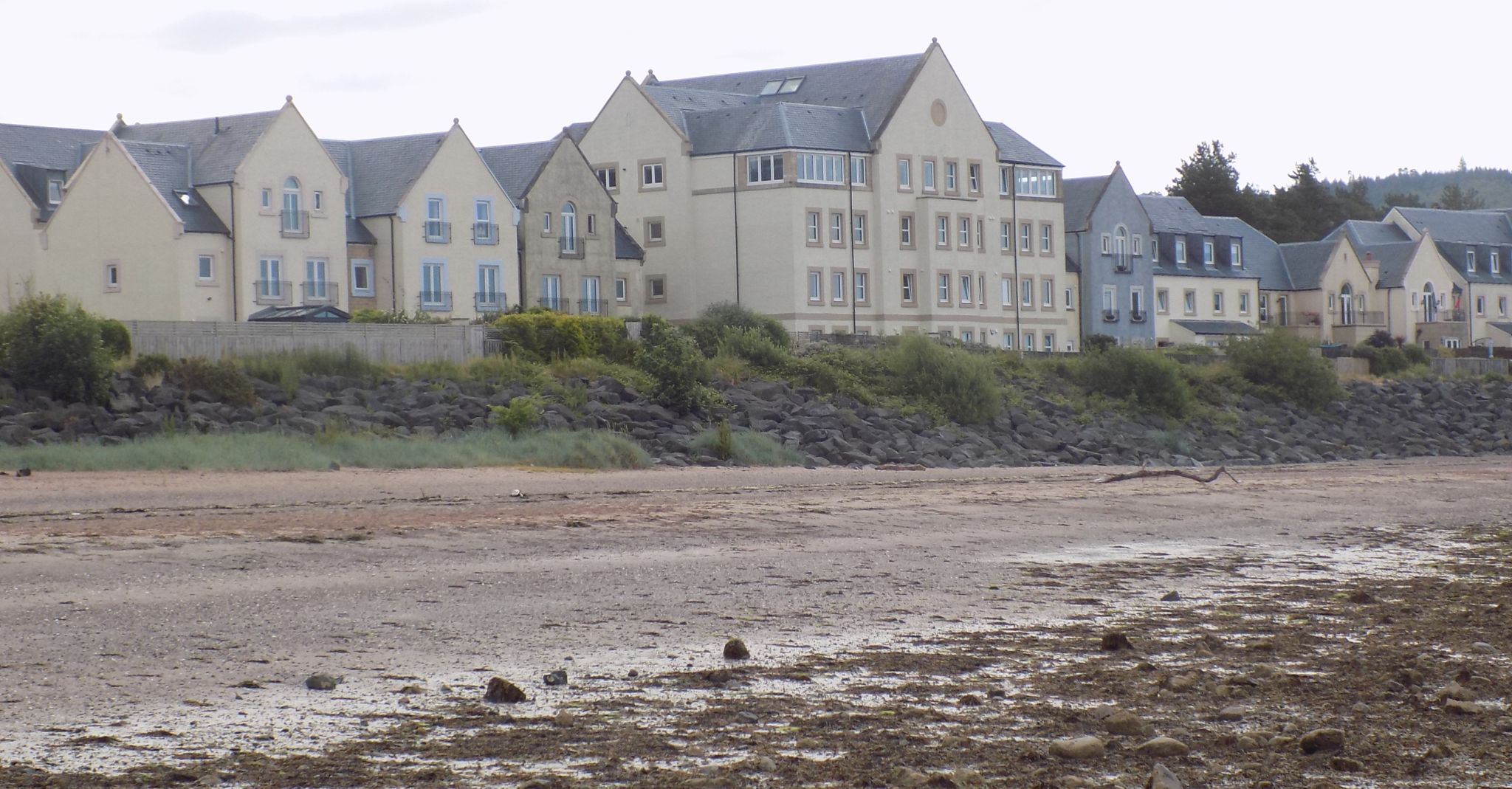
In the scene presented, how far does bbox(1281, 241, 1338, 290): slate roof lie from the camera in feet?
342

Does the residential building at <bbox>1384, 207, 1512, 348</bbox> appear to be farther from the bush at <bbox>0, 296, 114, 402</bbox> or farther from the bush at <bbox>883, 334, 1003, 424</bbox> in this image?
the bush at <bbox>0, 296, 114, 402</bbox>

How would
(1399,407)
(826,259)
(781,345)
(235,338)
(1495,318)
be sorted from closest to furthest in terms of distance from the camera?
(235,338), (781,345), (1399,407), (826,259), (1495,318)

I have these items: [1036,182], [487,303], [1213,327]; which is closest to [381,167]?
[487,303]

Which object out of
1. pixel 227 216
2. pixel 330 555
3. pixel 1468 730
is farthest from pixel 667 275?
pixel 1468 730

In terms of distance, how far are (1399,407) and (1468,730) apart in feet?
213

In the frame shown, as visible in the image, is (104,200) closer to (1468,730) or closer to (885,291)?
(885,291)

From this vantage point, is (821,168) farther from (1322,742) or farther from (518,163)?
(1322,742)

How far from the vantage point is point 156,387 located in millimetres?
38438

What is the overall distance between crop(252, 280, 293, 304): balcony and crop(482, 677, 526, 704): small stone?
5509 centimetres

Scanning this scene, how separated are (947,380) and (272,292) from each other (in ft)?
86.4

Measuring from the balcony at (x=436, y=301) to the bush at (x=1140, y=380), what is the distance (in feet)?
81.4

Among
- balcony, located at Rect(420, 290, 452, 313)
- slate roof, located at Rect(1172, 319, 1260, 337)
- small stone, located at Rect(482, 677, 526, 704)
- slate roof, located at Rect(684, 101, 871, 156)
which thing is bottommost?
small stone, located at Rect(482, 677, 526, 704)

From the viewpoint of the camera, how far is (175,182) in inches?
2501

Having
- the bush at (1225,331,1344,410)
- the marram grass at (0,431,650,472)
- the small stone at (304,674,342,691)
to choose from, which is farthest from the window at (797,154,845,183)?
the small stone at (304,674,342,691)
